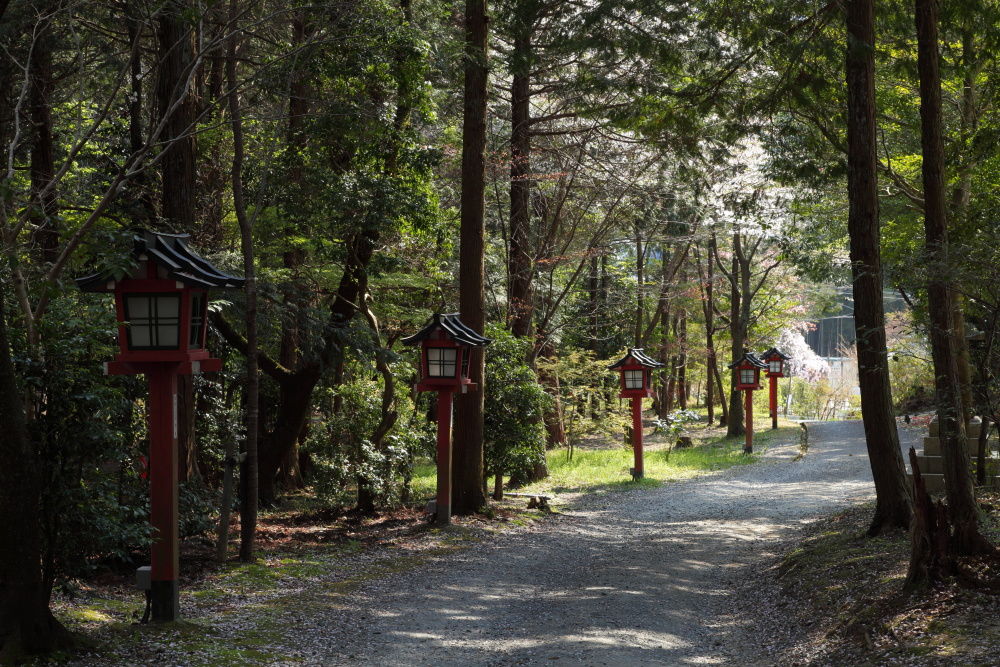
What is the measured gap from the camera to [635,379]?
18750 millimetres

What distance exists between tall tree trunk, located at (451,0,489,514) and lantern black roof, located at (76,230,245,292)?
625 cm

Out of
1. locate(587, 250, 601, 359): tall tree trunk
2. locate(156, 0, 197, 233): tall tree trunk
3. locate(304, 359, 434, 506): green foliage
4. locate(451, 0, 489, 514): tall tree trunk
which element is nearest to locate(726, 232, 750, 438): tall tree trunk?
locate(587, 250, 601, 359): tall tree trunk

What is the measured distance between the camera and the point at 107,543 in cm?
571

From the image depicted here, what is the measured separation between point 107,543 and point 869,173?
7878mm

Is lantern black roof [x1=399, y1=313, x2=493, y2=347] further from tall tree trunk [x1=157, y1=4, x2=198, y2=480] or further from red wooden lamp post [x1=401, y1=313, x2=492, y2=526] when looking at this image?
tall tree trunk [x1=157, y1=4, x2=198, y2=480]

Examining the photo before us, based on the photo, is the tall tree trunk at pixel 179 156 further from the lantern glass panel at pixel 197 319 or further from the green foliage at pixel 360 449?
the lantern glass panel at pixel 197 319

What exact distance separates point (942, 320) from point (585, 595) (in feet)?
13.6

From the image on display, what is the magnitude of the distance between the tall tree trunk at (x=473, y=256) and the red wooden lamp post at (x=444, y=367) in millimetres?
854

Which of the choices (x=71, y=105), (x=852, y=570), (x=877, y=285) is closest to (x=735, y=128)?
(x=877, y=285)

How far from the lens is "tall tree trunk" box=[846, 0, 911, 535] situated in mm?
8625

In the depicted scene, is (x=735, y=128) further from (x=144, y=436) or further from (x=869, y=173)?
(x=144, y=436)

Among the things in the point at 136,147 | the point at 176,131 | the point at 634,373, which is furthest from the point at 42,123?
the point at 634,373

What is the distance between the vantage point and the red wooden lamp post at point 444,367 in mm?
11219

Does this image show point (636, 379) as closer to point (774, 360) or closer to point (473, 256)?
point (473, 256)
